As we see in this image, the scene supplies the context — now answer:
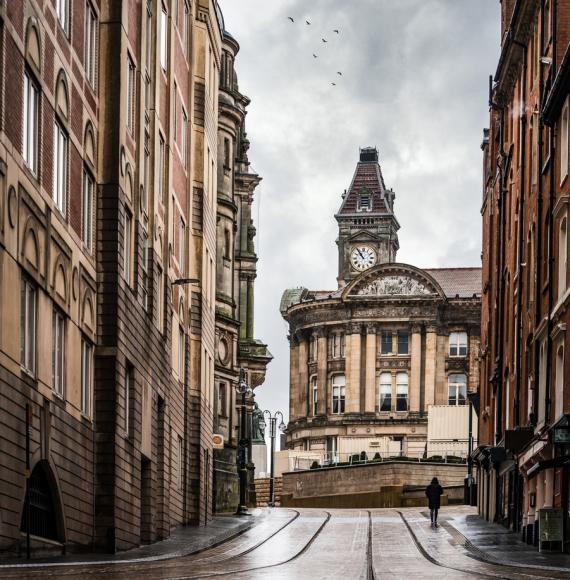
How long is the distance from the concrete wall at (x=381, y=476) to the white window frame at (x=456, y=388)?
24.4 metres

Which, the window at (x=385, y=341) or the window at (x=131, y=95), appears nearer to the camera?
the window at (x=131, y=95)

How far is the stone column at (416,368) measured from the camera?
119250 mm

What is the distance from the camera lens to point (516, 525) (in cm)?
4831

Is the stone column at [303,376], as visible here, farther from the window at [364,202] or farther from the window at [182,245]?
the window at [182,245]

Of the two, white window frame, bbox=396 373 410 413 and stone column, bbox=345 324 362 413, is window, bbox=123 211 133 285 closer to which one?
stone column, bbox=345 324 362 413

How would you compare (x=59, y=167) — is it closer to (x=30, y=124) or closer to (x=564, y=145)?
(x=30, y=124)

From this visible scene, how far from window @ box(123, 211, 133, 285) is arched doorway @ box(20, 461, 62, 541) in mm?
7714

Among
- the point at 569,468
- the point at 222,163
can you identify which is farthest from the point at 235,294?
the point at 569,468

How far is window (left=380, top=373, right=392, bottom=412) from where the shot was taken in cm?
12031

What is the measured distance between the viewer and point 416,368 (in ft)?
393

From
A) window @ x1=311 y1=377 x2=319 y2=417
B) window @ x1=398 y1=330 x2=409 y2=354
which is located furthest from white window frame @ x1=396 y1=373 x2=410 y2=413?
window @ x1=311 y1=377 x2=319 y2=417

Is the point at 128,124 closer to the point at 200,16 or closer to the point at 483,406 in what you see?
the point at 200,16

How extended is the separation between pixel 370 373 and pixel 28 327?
92.3m

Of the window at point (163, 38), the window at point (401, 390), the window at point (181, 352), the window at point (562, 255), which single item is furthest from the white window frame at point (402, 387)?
the window at point (562, 255)
